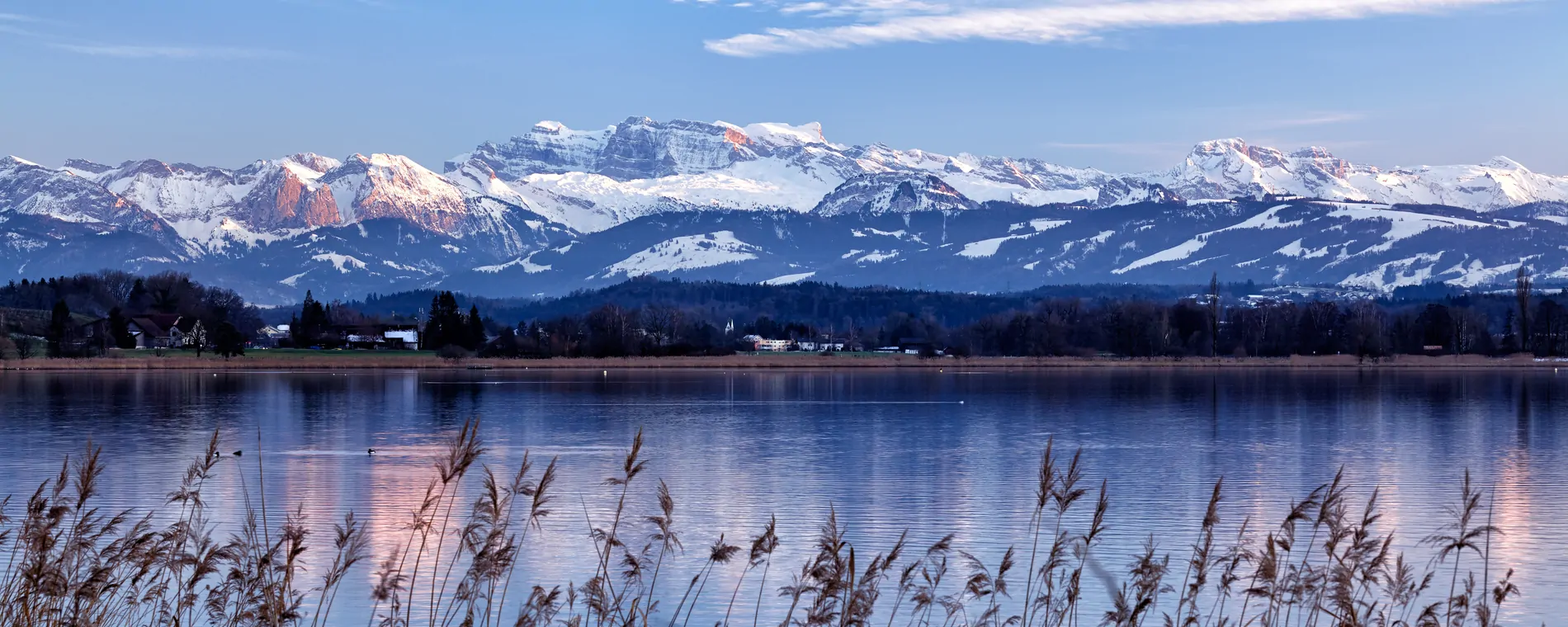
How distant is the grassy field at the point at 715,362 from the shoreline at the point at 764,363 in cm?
8

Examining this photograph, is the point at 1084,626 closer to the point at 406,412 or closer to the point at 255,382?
the point at 406,412

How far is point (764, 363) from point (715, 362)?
431 inches

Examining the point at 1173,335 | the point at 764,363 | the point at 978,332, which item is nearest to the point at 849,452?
the point at 764,363

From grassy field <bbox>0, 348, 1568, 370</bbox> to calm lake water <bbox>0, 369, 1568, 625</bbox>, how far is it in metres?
43.6

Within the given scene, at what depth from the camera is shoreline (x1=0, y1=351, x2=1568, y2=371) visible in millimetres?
139500

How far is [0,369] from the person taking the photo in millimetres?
124250

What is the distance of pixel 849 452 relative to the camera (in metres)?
44.8

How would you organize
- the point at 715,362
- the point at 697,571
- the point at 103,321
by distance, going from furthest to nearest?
1. the point at 103,321
2. the point at 715,362
3. the point at 697,571

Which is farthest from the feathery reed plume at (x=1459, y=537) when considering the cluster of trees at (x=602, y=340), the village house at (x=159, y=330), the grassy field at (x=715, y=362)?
the village house at (x=159, y=330)

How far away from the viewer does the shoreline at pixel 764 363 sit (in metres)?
140

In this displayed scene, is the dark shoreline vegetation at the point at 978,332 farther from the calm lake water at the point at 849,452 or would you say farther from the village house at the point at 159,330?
the calm lake water at the point at 849,452

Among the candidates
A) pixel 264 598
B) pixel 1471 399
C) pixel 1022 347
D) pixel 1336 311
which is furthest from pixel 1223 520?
pixel 1336 311

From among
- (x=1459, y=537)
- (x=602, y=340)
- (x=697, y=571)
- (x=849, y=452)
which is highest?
(x=602, y=340)

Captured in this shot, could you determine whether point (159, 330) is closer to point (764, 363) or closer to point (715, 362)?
point (715, 362)
